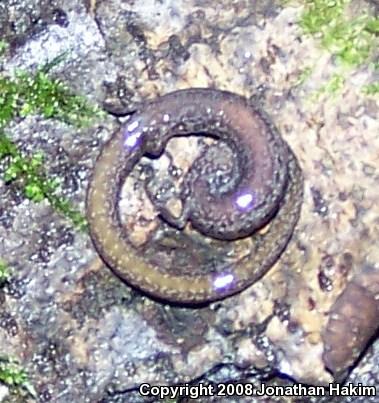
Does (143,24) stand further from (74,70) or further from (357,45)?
(357,45)

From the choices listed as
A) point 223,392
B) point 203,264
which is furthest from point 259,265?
point 223,392

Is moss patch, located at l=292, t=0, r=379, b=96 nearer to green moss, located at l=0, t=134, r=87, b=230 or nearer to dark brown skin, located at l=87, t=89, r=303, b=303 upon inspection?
dark brown skin, located at l=87, t=89, r=303, b=303

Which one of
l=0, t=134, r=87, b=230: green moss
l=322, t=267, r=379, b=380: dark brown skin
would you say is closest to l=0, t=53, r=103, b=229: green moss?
l=0, t=134, r=87, b=230: green moss

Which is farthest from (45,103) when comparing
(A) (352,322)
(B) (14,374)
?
(A) (352,322)

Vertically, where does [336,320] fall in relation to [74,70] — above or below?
below

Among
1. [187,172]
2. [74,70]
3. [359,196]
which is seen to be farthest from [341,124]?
[74,70]

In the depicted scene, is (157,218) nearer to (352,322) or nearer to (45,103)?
(45,103)

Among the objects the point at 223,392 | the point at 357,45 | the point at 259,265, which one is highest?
the point at 357,45
